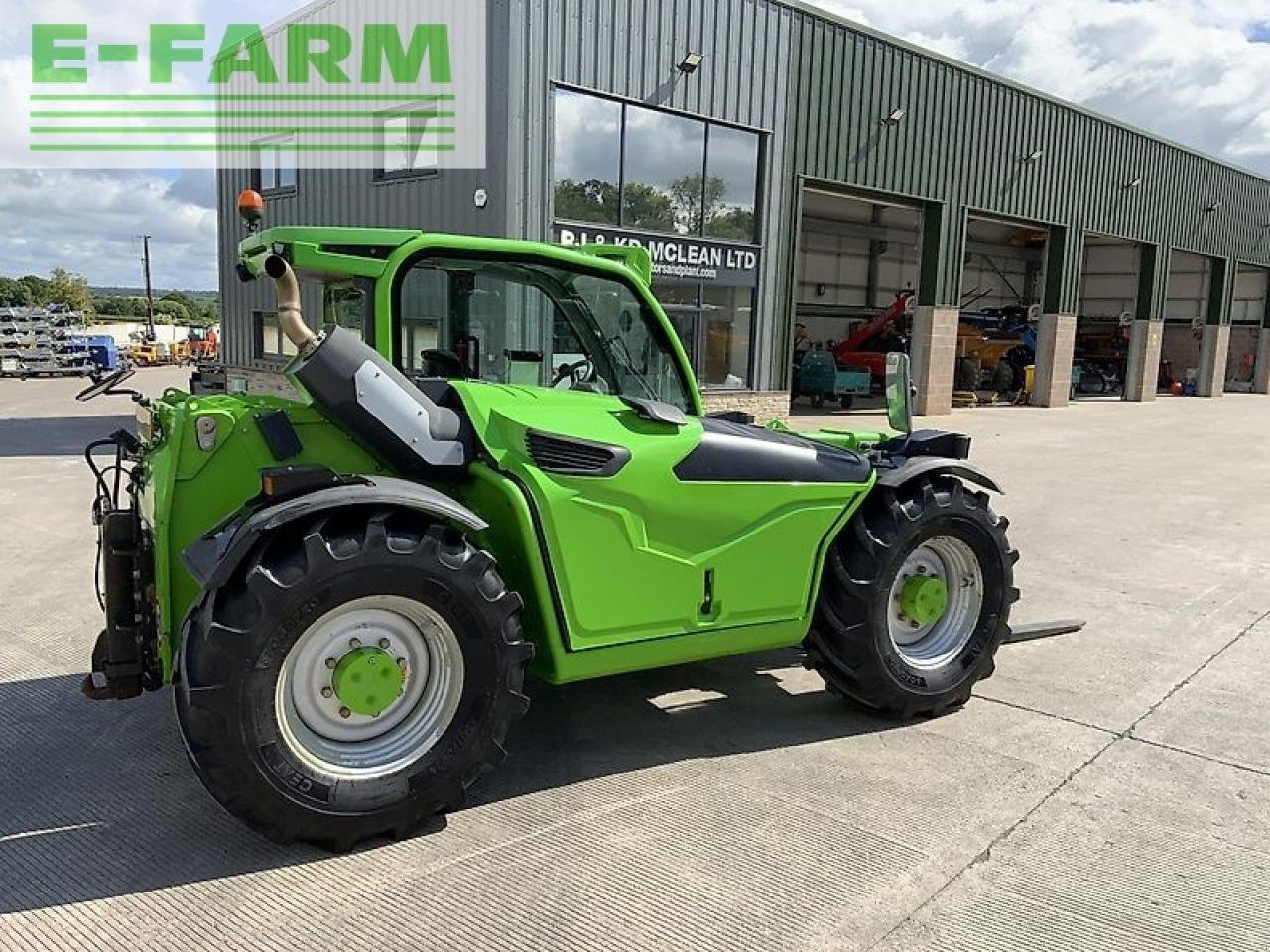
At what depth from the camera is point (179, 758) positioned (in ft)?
13.1

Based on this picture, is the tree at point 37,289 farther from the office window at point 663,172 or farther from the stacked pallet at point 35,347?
the office window at point 663,172

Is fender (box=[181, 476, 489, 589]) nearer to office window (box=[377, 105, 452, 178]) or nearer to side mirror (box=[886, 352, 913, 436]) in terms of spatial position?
side mirror (box=[886, 352, 913, 436])

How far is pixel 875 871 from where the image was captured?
327 cm

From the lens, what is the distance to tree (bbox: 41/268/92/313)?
66.2 metres

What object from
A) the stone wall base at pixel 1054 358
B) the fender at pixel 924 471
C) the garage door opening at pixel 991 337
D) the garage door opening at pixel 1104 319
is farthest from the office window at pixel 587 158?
the garage door opening at pixel 1104 319

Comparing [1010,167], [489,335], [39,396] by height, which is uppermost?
[1010,167]

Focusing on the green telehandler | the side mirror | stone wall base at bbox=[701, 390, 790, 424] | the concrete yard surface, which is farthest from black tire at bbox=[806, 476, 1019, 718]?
stone wall base at bbox=[701, 390, 790, 424]

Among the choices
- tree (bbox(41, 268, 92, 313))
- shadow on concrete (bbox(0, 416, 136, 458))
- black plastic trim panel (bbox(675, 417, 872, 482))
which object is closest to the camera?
black plastic trim panel (bbox(675, 417, 872, 482))

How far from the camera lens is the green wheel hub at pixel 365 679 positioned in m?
3.37

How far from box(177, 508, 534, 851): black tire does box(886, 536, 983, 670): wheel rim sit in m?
1.99

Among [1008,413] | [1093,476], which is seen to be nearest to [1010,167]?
[1008,413]

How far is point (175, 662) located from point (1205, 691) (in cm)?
481

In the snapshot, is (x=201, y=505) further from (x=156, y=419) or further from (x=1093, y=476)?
(x=1093, y=476)

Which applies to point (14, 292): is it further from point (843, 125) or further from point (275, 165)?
point (843, 125)
